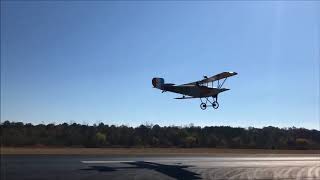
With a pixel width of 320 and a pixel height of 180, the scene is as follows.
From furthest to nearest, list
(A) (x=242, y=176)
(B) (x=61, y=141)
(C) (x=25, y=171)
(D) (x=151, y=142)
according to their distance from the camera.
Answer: (D) (x=151, y=142) < (B) (x=61, y=141) < (A) (x=242, y=176) < (C) (x=25, y=171)

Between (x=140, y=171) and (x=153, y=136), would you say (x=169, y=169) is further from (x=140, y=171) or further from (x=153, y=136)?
(x=153, y=136)

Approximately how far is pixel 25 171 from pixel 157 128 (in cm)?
7198

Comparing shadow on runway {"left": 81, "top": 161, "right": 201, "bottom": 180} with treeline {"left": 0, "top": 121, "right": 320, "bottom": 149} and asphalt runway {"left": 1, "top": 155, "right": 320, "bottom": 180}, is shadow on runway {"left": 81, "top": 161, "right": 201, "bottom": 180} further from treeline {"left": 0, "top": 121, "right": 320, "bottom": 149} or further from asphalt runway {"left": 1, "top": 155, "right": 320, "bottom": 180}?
treeline {"left": 0, "top": 121, "right": 320, "bottom": 149}

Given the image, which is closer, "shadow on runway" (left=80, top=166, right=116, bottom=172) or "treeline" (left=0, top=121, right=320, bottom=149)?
"shadow on runway" (left=80, top=166, right=116, bottom=172)

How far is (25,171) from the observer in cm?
2792

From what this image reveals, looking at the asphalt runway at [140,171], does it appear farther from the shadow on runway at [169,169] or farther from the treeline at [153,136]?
the treeline at [153,136]

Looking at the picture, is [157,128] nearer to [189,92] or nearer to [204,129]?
[204,129]

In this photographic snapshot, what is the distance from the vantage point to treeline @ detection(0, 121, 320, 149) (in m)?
67.0

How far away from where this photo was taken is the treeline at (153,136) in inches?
2638

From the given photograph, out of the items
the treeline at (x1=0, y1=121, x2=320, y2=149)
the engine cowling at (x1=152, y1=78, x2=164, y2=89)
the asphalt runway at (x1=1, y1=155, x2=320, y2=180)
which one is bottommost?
the asphalt runway at (x1=1, y1=155, x2=320, y2=180)

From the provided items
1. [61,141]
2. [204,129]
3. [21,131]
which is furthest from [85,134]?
[204,129]

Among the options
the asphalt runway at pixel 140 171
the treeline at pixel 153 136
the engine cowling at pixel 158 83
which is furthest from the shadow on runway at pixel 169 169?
the treeline at pixel 153 136

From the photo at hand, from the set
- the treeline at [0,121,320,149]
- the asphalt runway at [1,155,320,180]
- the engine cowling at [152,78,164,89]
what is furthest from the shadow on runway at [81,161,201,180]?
the treeline at [0,121,320,149]

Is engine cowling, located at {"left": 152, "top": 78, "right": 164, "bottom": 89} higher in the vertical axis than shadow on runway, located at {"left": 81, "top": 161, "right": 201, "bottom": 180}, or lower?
higher
